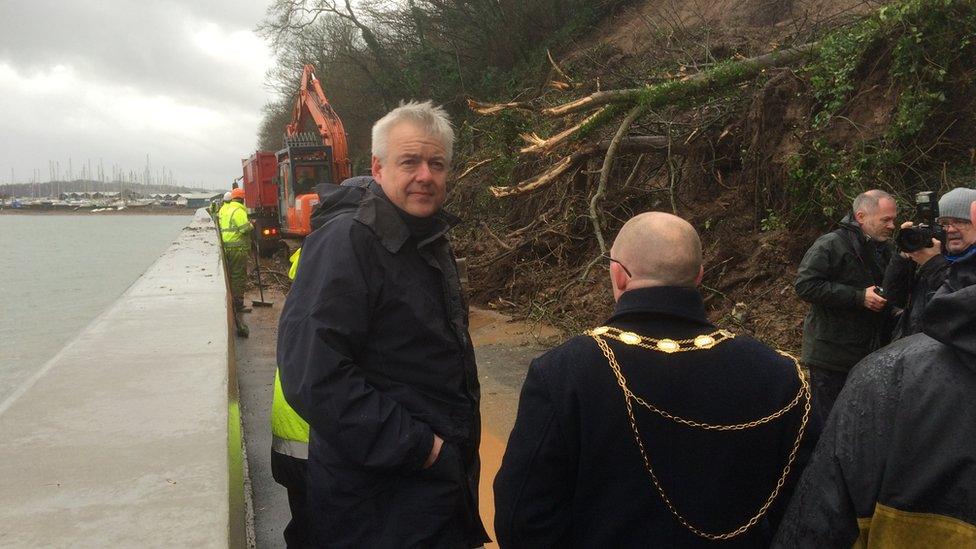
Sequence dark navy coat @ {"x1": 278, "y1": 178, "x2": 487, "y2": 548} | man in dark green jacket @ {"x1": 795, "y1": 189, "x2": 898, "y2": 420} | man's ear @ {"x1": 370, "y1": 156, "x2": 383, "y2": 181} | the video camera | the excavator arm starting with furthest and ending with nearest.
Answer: the excavator arm, man in dark green jacket @ {"x1": 795, "y1": 189, "x2": 898, "y2": 420}, the video camera, man's ear @ {"x1": 370, "y1": 156, "x2": 383, "y2": 181}, dark navy coat @ {"x1": 278, "y1": 178, "x2": 487, "y2": 548}

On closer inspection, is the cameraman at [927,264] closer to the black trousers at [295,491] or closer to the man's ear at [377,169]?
the man's ear at [377,169]

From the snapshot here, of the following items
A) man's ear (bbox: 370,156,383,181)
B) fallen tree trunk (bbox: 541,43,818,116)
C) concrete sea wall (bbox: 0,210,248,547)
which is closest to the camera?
man's ear (bbox: 370,156,383,181)

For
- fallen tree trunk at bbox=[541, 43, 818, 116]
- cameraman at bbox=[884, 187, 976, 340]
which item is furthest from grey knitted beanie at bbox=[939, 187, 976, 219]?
fallen tree trunk at bbox=[541, 43, 818, 116]

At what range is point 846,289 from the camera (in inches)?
167

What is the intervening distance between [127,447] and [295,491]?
1.19 m

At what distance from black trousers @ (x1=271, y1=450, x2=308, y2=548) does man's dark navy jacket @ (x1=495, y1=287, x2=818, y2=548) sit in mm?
1000

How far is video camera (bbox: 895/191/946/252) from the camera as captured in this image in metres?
3.68

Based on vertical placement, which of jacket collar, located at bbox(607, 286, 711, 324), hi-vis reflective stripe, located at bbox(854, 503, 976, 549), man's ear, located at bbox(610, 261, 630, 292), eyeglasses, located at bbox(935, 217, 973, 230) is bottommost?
hi-vis reflective stripe, located at bbox(854, 503, 976, 549)

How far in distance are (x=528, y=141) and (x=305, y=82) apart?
1192 centimetres

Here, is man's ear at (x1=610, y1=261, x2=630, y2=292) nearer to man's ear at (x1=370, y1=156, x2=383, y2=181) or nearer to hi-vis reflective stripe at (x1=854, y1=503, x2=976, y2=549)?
hi-vis reflective stripe at (x1=854, y1=503, x2=976, y2=549)

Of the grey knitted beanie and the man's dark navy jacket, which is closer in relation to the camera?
the man's dark navy jacket

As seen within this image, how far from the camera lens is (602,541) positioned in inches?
69.0

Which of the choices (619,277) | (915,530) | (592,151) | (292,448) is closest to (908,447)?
(915,530)

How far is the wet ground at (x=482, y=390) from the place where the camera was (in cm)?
473
